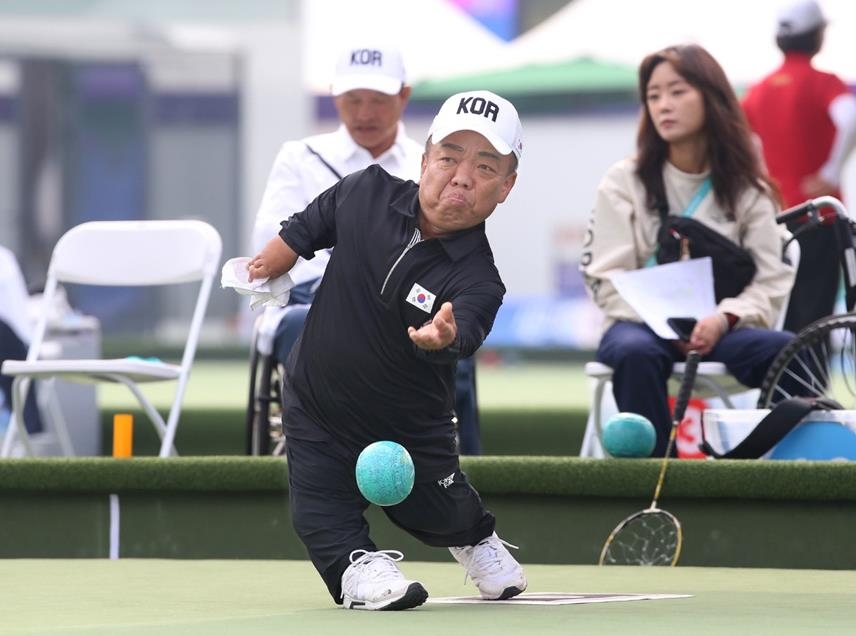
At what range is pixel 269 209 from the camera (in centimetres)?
536

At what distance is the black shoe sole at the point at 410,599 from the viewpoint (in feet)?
10.5

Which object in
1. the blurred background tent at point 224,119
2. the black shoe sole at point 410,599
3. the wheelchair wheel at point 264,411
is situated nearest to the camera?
the black shoe sole at point 410,599

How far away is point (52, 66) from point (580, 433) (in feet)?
30.3

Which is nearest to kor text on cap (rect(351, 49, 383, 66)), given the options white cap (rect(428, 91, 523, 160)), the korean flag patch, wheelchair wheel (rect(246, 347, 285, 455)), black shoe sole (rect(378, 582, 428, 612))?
wheelchair wheel (rect(246, 347, 285, 455))

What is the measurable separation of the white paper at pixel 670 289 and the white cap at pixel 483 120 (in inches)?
66.4

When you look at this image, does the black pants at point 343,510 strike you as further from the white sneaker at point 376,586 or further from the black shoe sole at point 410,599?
the black shoe sole at point 410,599

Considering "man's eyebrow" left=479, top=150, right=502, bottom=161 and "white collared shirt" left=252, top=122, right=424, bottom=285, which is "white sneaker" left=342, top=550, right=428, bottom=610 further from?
"white collared shirt" left=252, top=122, right=424, bottom=285

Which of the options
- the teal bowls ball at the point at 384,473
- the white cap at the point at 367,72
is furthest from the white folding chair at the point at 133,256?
the teal bowls ball at the point at 384,473

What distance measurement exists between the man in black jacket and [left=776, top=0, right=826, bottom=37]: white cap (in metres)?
3.06

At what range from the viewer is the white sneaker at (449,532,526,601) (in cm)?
347

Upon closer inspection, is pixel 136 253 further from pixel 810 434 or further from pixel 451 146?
pixel 451 146

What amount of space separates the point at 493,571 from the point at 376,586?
33cm

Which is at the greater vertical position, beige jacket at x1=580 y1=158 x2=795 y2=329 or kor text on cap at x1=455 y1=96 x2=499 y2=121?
kor text on cap at x1=455 y1=96 x2=499 y2=121

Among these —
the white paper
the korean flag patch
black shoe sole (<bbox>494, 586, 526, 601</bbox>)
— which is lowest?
black shoe sole (<bbox>494, 586, 526, 601</bbox>)
